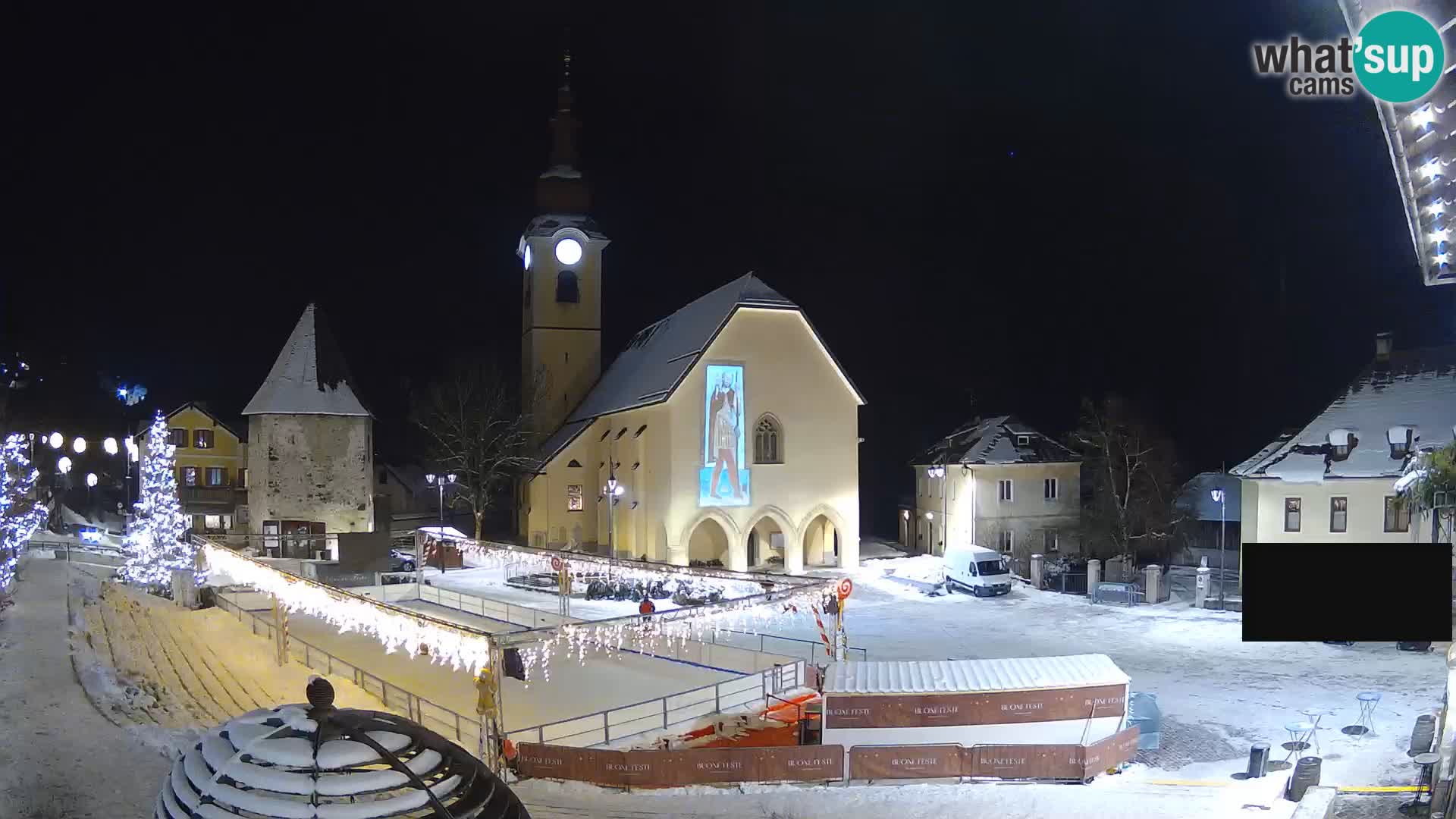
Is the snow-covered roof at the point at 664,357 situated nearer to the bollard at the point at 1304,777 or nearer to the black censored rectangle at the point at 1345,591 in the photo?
the bollard at the point at 1304,777

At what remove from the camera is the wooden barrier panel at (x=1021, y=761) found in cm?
1369

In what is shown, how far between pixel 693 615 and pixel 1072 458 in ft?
94.6

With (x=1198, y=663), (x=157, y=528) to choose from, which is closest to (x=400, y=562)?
(x=157, y=528)

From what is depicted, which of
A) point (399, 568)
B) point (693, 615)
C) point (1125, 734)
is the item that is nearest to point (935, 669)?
point (1125, 734)

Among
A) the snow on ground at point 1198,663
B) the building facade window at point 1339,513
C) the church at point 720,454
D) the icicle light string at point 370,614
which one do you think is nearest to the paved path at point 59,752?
the icicle light string at point 370,614

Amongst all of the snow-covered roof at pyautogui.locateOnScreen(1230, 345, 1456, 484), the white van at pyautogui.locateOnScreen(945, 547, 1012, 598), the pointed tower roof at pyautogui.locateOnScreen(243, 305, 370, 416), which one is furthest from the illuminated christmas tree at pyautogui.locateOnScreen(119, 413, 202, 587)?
the snow-covered roof at pyautogui.locateOnScreen(1230, 345, 1456, 484)

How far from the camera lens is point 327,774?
247cm

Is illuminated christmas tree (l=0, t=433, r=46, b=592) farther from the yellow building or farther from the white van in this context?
the white van

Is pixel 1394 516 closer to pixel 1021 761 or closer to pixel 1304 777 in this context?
pixel 1304 777

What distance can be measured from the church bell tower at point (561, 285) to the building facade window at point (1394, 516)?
116ft

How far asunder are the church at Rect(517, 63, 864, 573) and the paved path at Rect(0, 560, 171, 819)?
65.2 feet

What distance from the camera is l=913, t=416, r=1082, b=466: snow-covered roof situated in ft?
132

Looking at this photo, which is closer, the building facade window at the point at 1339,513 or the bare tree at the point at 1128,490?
the building facade window at the point at 1339,513

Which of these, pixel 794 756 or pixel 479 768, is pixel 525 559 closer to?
pixel 794 756
